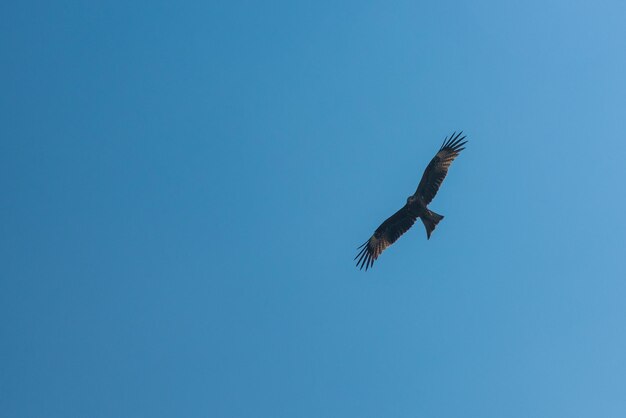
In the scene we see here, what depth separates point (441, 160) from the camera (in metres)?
24.6

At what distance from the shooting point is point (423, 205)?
24.7 meters

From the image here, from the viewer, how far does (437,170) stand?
80.7ft

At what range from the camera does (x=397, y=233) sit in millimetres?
25734

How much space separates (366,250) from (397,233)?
1.02 metres

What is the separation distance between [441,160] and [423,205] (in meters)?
1.32

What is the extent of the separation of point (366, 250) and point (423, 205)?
232 cm

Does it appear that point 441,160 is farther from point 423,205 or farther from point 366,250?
point 366,250

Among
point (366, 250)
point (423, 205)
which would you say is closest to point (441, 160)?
point (423, 205)

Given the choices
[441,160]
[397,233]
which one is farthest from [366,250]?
[441,160]

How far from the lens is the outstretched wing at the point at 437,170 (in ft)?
80.6

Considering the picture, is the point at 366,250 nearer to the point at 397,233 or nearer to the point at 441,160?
the point at 397,233

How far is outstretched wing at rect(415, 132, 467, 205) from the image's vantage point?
24562mm

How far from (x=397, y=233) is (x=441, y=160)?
8.42 feet

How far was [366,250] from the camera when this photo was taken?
25.9 metres
